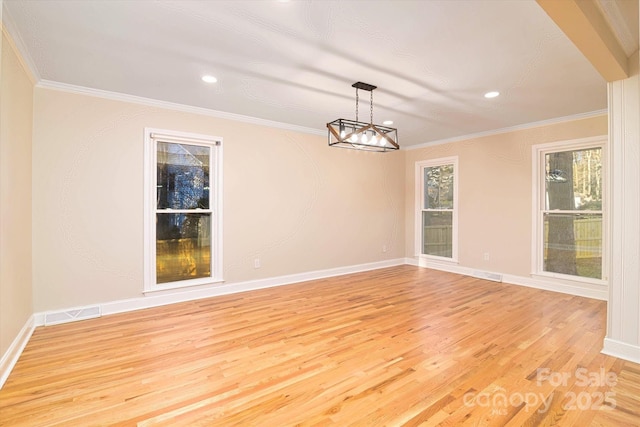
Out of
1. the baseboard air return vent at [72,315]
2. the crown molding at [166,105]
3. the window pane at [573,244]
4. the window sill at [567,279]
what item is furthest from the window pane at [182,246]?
the window pane at [573,244]

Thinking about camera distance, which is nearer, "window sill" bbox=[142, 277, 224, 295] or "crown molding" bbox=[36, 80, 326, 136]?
"crown molding" bbox=[36, 80, 326, 136]

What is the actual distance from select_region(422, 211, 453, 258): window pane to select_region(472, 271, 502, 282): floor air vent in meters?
0.62

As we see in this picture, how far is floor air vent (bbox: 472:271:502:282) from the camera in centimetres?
502

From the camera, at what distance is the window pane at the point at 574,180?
419 cm

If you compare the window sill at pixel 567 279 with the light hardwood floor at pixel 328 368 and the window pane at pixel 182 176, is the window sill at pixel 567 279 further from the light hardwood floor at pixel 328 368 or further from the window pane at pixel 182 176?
the window pane at pixel 182 176

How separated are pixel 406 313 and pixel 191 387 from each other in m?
2.42

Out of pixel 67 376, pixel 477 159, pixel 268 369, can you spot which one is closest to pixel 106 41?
pixel 67 376

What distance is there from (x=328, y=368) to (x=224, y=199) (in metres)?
2.83

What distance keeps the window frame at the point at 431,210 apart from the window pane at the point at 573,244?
56.3 inches

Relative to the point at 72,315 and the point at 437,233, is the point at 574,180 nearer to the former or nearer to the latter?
the point at 437,233

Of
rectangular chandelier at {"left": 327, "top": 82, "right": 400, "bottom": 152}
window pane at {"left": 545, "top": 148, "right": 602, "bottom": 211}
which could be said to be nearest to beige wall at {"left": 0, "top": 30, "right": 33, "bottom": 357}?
rectangular chandelier at {"left": 327, "top": 82, "right": 400, "bottom": 152}

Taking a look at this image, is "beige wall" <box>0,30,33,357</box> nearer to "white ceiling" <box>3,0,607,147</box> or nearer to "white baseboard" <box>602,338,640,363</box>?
"white ceiling" <box>3,0,607,147</box>

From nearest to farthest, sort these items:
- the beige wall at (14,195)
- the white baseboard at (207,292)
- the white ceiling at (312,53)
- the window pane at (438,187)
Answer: the white ceiling at (312,53), the beige wall at (14,195), the white baseboard at (207,292), the window pane at (438,187)

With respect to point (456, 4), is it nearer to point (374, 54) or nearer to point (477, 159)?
point (374, 54)
